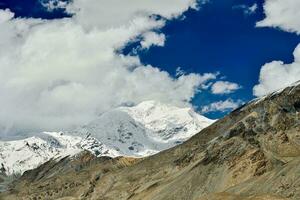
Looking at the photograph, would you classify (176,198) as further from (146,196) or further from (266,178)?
(266,178)

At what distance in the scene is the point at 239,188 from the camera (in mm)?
139250

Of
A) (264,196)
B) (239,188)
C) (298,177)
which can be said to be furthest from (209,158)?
(264,196)

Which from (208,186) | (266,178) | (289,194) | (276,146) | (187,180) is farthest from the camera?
(276,146)

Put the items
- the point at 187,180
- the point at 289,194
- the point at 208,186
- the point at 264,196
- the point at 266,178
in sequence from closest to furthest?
the point at 264,196, the point at 289,194, the point at 266,178, the point at 208,186, the point at 187,180

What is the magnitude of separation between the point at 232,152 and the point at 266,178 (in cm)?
5077

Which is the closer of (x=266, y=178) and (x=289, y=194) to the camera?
(x=289, y=194)

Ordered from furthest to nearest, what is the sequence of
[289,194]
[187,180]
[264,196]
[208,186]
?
[187,180] < [208,186] < [289,194] < [264,196]

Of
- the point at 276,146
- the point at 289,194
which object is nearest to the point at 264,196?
the point at 289,194

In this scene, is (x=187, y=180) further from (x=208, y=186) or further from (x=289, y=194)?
(x=289, y=194)

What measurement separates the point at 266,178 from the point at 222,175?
128 ft

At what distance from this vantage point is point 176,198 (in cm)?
17412

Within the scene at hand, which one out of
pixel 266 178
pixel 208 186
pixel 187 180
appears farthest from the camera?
pixel 187 180

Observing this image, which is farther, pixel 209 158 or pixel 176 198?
pixel 209 158

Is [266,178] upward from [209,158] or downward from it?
downward
